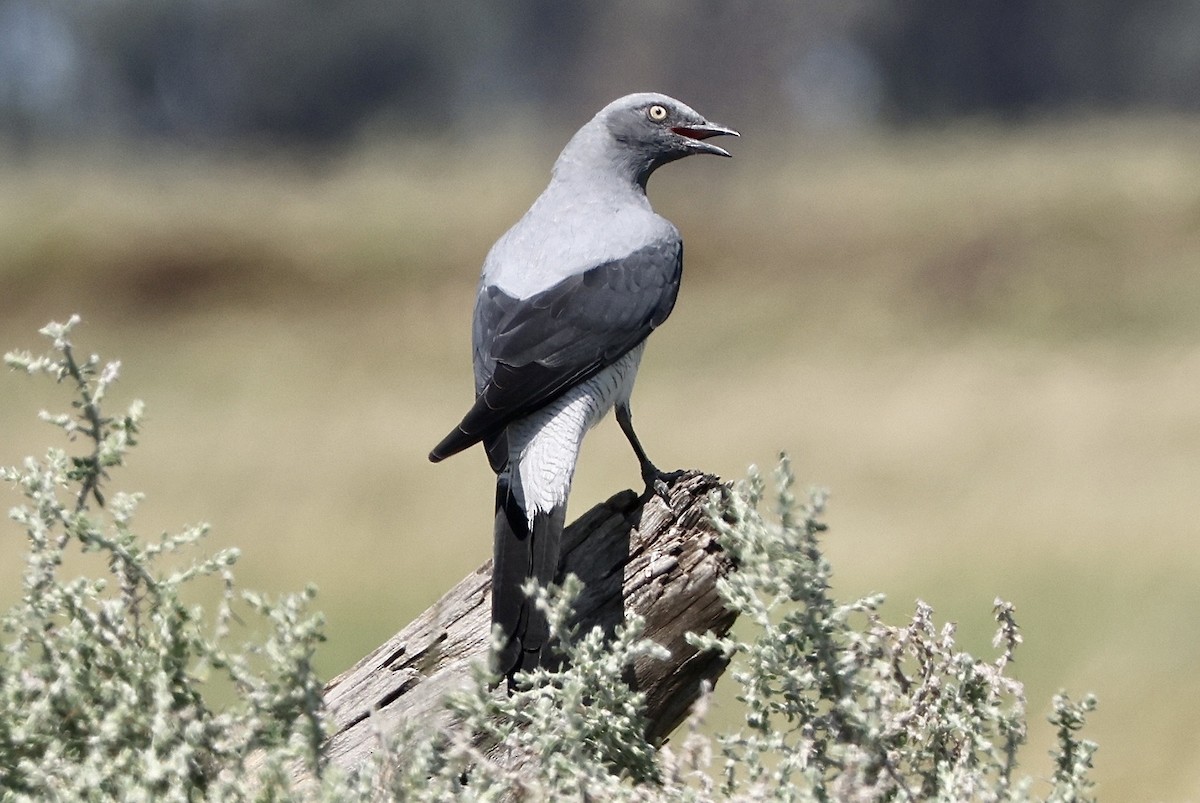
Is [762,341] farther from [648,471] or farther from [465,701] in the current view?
Answer: [465,701]

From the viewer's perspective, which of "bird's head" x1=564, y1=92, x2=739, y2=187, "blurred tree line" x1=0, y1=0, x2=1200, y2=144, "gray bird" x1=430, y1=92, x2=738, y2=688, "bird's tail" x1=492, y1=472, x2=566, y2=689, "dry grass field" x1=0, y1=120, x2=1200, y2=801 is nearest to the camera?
"bird's tail" x1=492, y1=472, x2=566, y2=689

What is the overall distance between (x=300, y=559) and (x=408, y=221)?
8.47 metres

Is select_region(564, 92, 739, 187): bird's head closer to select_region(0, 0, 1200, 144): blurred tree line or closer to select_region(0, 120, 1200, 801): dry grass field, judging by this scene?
select_region(0, 120, 1200, 801): dry grass field

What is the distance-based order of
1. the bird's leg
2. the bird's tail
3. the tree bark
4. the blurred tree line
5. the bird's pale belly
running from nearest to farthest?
the bird's tail, the tree bark, the bird's pale belly, the bird's leg, the blurred tree line

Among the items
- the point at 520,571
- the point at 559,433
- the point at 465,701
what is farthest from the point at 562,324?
the point at 465,701

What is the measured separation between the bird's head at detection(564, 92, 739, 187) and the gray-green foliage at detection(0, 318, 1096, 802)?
2350mm

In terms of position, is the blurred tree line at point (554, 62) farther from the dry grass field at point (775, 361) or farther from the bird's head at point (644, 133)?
the bird's head at point (644, 133)

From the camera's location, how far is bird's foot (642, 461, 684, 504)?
402 centimetres

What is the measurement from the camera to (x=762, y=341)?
16.9m

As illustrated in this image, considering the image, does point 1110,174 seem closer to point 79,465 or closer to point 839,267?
point 839,267

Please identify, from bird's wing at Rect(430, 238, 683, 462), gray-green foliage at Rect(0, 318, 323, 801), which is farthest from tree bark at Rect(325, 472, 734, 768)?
gray-green foliage at Rect(0, 318, 323, 801)

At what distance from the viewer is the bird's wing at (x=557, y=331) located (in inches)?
165

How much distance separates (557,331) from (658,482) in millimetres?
581

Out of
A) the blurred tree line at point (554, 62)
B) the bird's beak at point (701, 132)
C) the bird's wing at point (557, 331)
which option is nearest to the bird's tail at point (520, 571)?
the bird's wing at point (557, 331)
